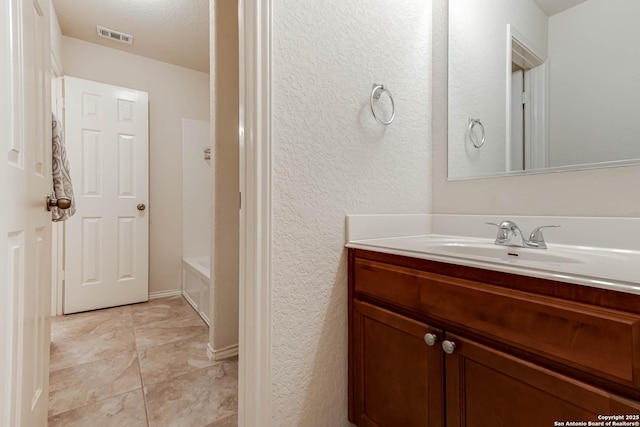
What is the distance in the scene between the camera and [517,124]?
122cm

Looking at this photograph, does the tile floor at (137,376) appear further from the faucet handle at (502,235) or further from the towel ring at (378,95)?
A: the towel ring at (378,95)

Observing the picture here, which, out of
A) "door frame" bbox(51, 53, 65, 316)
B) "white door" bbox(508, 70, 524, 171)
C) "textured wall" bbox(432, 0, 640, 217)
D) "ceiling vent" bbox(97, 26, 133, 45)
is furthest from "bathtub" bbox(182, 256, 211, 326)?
"ceiling vent" bbox(97, 26, 133, 45)

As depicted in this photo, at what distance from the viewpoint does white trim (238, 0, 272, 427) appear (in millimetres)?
900

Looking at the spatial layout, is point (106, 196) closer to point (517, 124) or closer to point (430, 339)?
point (430, 339)

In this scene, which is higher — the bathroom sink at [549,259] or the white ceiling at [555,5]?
the white ceiling at [555,5]

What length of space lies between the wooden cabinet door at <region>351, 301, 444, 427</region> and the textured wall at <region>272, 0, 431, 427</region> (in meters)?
0.09

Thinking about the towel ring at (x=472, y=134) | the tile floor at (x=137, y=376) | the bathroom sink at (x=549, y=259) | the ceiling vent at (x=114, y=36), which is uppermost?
the ceiling vent at (x=114, y=36)

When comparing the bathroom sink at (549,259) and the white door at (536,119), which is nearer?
the bathroom sink at (549,259)

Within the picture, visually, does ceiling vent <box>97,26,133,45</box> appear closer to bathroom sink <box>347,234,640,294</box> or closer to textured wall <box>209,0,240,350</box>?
textured wall <box>209,0,240,350</box>

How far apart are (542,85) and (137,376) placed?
2341mm

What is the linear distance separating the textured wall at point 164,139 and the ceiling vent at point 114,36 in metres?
0.21

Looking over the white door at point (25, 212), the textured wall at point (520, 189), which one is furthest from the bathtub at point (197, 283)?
the textured wall at point (520, 189)

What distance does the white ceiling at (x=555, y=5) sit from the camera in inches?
41.6

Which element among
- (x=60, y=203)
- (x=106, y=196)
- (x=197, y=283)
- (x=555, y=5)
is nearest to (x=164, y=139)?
(x=106, y=196)
